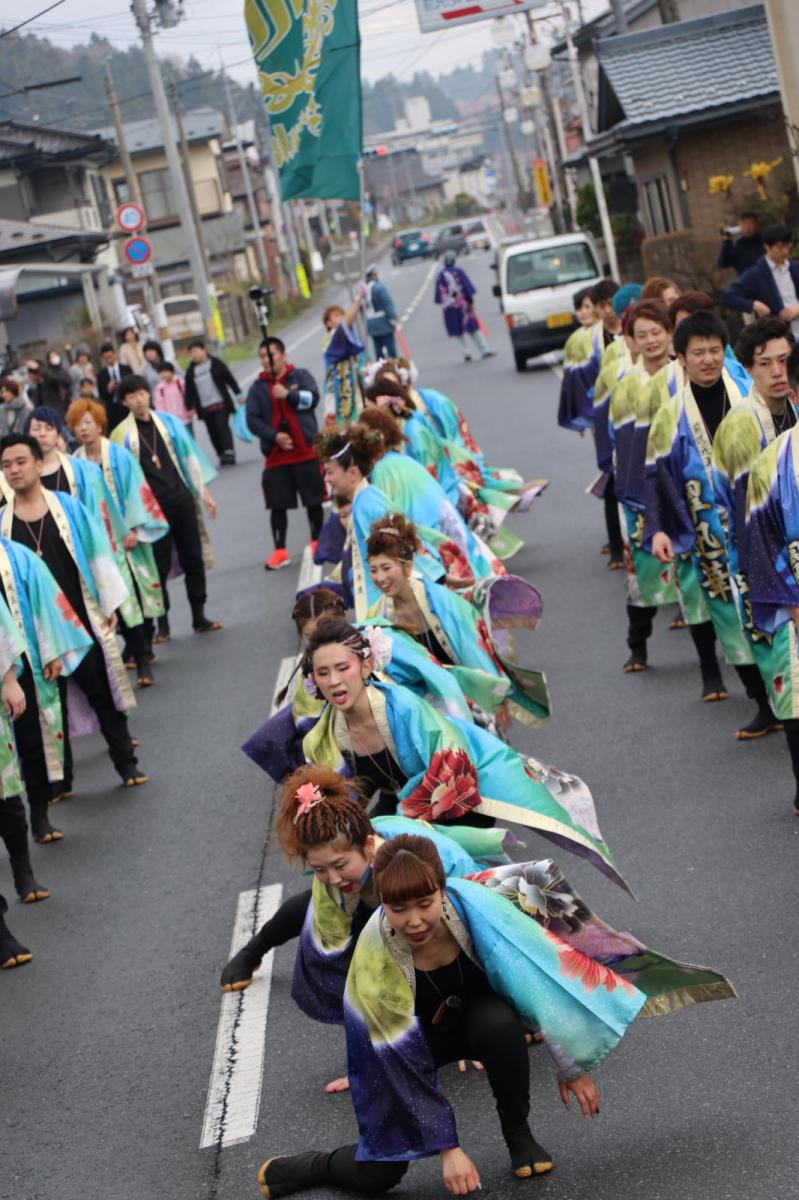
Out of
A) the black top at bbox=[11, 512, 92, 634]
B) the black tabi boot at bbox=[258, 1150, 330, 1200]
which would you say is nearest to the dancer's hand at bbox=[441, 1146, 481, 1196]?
the black tabi boot at bbox=[258, 1150, 330, 1200]

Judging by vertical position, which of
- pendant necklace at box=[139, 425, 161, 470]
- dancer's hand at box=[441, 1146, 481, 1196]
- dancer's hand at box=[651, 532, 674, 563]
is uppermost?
pendant necklace at box=[139, 425, 161, 470]

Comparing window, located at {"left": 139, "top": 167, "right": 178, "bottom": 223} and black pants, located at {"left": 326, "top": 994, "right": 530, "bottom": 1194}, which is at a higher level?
window, located at {"left": 139, "top": 167, "right": 178, "bottom": 223}

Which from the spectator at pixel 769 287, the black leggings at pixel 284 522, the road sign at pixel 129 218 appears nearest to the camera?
the spectator at pixel 769 287

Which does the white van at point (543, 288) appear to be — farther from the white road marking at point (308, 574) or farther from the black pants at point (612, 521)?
the black pants at point (612, 521)

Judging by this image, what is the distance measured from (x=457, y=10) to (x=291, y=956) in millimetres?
19409

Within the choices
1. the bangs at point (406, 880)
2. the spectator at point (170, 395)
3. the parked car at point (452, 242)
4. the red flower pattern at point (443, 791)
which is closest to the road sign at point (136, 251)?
the spectator at point (170, 395)

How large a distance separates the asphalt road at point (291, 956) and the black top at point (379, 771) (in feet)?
2.79

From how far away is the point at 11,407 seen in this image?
19.1 m

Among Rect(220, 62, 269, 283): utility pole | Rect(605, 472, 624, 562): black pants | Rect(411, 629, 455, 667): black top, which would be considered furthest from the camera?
Rect(220, 62, 269, 283): utility pole

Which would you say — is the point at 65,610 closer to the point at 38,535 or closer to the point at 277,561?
the point at 38,535

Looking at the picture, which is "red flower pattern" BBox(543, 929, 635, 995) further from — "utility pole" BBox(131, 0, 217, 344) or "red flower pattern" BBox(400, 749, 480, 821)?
"utility pole" BBox(131, 0, 217, 344)

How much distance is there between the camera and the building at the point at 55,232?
41406 mm

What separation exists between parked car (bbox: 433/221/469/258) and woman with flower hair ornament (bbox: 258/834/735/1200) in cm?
7408

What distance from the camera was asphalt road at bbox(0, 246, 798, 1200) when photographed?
451 cm
